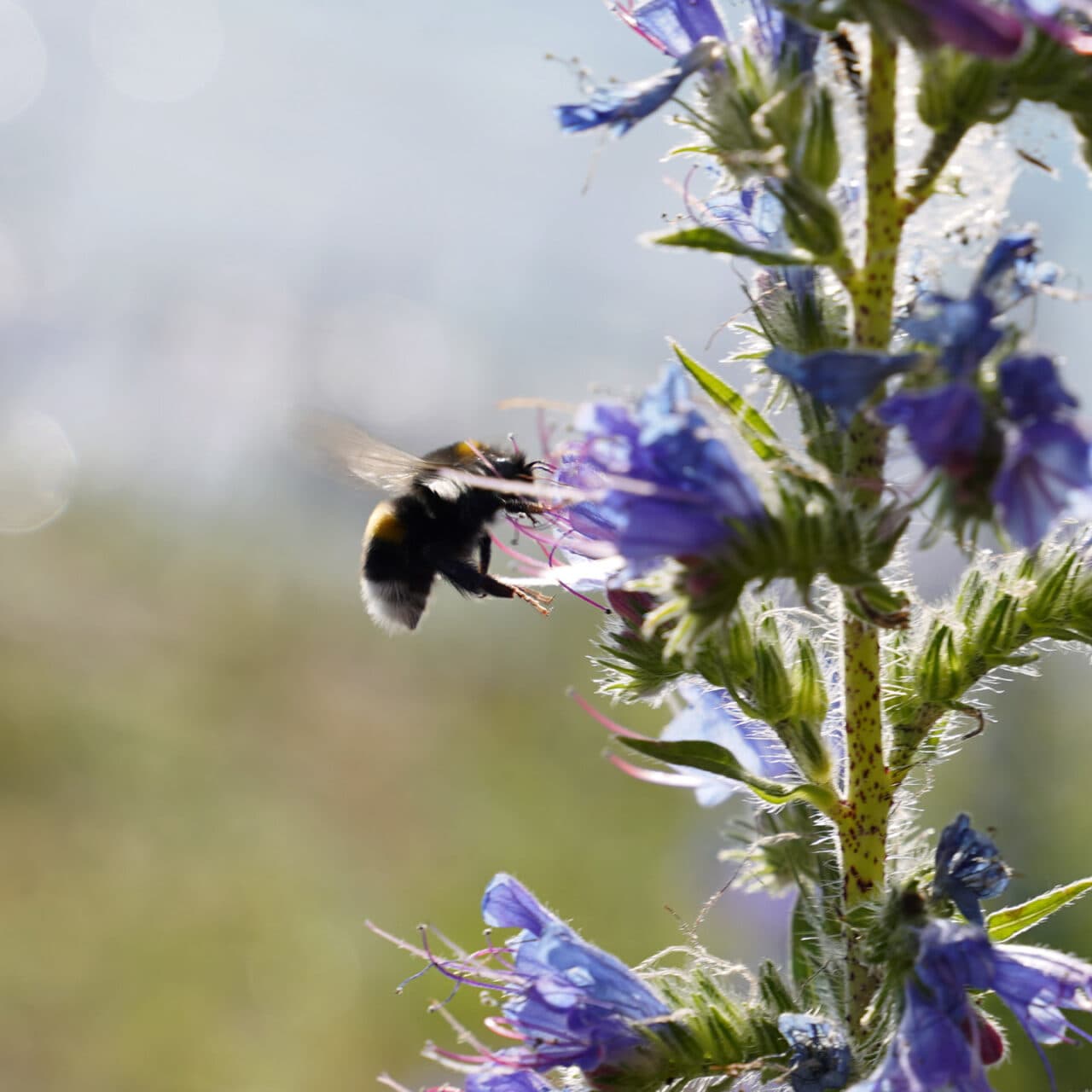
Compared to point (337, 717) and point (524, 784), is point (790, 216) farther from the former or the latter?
point (337, 717)

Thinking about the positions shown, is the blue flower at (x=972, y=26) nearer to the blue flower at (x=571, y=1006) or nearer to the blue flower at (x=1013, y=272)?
the blue flower at (x=1013, y=272)

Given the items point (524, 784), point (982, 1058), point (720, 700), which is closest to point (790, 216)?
point (720, 700)

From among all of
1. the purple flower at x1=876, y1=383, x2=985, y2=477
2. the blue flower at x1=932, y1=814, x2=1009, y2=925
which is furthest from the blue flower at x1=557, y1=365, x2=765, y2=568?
the blue flower at x1=932, y1=814, x2=1009, y2=925

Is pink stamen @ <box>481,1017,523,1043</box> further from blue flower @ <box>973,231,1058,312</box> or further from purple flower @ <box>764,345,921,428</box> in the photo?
blue flower @ <box>973,231,1058,312</box>

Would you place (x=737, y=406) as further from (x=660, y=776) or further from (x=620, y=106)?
(x=660, y=776)

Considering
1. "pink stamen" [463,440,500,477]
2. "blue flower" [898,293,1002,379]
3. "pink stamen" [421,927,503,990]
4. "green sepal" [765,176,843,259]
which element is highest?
"green sepal" [765,176,843,259]

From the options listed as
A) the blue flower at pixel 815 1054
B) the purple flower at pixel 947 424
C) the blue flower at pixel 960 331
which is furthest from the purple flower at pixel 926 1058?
the blue flower at pixel 960 331

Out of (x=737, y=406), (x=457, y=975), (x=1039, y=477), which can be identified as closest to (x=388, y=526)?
(x=457, y=975)
